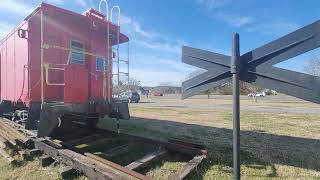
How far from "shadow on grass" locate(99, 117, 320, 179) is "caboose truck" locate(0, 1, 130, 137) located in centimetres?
249

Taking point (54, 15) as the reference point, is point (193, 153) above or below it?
below

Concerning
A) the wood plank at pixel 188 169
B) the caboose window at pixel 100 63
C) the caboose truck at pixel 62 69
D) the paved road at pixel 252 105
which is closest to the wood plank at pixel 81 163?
the caboose truck at pixel 62 69

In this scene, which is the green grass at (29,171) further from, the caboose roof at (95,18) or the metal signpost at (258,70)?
the caboose roof at (95,18)

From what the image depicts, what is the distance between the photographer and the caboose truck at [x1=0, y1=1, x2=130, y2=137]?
6.52 m

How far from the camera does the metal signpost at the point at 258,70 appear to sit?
2.31 m

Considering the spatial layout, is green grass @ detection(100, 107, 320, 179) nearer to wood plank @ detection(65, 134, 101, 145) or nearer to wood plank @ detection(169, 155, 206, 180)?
wood plank @ detection(169, 155, 206, 180)

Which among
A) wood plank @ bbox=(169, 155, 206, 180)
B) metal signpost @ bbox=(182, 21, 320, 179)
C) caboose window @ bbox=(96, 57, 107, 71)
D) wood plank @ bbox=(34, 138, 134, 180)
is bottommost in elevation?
wood plank @ bbox=(169, 155, 206, 180)

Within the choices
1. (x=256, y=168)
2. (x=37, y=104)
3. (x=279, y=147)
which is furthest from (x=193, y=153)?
(x=37, y=104)

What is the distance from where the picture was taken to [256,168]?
5277 mm

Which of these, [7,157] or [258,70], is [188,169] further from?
[7,157]

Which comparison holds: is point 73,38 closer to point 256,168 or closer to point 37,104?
point 37,104

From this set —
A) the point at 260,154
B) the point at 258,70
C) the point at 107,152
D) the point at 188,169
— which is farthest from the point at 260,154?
the point at 258,70

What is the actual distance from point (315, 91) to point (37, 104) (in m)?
6.36

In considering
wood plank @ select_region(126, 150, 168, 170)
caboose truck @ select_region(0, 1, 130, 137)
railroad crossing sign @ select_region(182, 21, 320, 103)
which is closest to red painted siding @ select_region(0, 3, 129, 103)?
caboose truck @ select_region(0, 1, 130, 137)
